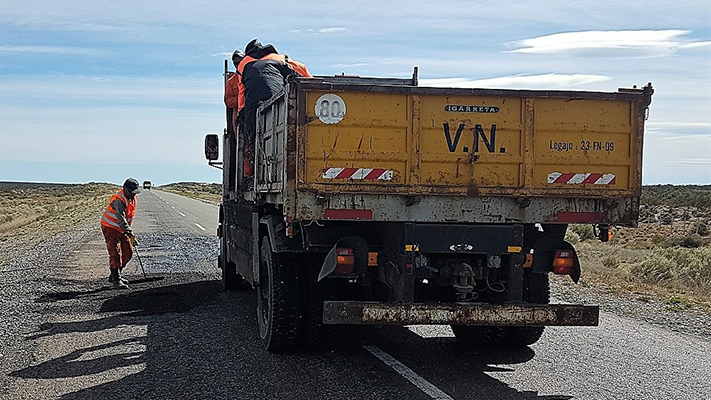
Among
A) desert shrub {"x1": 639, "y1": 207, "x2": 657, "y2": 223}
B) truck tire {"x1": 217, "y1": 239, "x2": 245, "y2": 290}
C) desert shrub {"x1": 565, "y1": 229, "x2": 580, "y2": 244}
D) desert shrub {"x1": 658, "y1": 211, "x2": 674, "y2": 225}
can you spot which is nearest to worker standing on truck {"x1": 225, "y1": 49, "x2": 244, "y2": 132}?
truck tire {"x1": 217, "y1": 239, "x2": 245, "y2": 290}

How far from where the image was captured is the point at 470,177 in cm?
651

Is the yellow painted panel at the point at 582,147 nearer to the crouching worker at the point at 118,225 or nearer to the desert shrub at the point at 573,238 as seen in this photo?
the crouching worker at the point at 118,225

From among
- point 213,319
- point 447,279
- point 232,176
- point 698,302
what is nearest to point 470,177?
point 447,279

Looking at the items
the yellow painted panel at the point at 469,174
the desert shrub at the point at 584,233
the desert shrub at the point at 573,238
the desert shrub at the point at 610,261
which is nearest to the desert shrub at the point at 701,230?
the desert shrub at the point at 584,233

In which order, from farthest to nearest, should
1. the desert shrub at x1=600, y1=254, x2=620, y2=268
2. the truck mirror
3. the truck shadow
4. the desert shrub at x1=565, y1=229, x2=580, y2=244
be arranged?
the desert shrub at x1=565, y1=229, x2=580, y2=244, the desert shrub at x1=600, y1=254, x2=620, y2=268, the truck mirror, the truck shadow

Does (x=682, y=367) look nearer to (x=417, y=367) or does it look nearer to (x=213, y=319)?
(x=417, y=367)

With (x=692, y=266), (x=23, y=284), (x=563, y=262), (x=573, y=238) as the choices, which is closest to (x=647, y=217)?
(x=573, y=238)

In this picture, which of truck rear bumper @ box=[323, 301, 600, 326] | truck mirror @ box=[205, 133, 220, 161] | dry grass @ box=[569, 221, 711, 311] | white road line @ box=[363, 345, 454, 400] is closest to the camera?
white road line @ box=[363, 345, 454, 400]

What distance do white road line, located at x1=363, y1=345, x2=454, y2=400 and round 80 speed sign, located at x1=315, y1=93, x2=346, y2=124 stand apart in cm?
213

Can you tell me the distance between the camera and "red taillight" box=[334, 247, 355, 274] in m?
6.41

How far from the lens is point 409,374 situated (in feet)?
21.8

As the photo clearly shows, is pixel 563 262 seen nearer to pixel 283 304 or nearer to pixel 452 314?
pixel 452 314

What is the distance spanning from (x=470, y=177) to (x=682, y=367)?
2.72m

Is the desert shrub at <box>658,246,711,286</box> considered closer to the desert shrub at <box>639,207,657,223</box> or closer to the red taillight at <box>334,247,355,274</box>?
the red taillight at <box>334,247,355,274</box>
